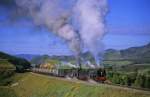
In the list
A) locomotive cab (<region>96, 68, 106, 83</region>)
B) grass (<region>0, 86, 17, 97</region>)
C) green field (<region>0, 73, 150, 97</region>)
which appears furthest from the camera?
grass (<region>0, 86, 17, 97</region>)

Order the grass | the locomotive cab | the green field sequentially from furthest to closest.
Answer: the grass
the locomotive cab
the green field

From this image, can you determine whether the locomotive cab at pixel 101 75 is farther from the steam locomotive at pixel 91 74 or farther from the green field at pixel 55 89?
the green field at pixel 55 89

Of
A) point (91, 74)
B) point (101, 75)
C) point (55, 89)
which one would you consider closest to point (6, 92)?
point (55, 89)

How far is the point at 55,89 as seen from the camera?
1587 inches

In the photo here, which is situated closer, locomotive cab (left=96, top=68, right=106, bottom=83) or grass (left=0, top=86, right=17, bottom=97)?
locomotive cab (left=96, top=68, right=106, bottom=83)

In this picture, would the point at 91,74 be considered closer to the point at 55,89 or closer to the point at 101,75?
the point at 101,75

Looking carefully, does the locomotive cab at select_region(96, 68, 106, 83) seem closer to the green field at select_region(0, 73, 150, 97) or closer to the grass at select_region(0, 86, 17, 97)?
the green field at select_region(0, 73, 150, 97)

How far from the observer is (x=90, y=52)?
54.1 m

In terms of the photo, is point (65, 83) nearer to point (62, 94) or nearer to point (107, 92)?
point (62, 94)

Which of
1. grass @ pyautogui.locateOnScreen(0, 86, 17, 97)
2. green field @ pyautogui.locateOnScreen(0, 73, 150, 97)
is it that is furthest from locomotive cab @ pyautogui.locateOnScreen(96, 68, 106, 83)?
grass @ pyautogui.locateOnScreen(0, 86, 17, 97)

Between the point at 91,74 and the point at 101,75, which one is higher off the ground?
the point at 91,74

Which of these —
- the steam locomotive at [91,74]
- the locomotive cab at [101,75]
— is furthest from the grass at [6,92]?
the locomotive cab at [101,75]

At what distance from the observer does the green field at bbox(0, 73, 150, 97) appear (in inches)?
1166

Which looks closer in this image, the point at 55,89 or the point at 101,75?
the point at 55,89
